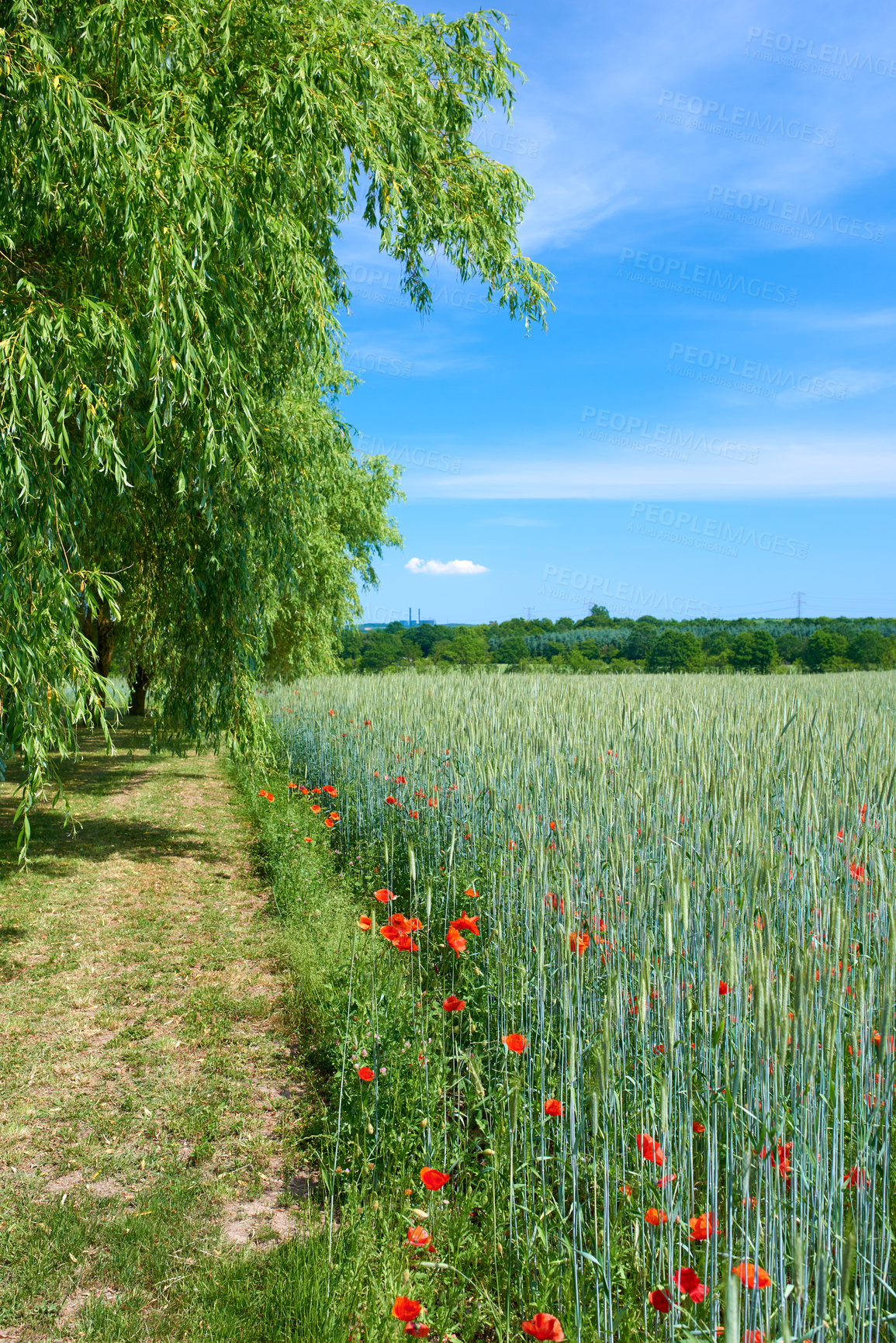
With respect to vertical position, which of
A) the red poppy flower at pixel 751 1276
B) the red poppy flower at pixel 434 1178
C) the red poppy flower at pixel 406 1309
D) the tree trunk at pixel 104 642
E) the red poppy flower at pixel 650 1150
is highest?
the tree trunk at pixel 104 642

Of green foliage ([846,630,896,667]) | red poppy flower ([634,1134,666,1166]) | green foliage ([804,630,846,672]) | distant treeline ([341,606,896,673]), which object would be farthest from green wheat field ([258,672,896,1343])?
green foliage ([804,630,846,672])

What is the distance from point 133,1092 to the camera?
330 cm

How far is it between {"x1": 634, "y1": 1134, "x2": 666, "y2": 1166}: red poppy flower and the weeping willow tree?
3566 millimetres

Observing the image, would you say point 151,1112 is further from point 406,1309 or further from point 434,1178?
point 406,1309

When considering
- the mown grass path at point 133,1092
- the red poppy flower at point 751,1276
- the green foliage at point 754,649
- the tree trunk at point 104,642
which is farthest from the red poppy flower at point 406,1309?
the green foliage at point 754,649

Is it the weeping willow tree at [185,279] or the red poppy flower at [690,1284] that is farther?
the weeping willow tree at [185,279]

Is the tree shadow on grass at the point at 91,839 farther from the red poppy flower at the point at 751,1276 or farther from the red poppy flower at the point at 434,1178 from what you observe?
the red poppy flower at the point at 751,1276

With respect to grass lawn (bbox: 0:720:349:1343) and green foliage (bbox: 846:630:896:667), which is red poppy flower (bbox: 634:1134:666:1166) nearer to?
grass lawn (bbox: 0:720:349:1343)

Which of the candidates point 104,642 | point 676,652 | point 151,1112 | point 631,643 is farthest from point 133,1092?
point 631,643

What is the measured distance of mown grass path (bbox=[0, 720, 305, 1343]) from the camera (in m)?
2.25

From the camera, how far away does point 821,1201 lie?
1522mm

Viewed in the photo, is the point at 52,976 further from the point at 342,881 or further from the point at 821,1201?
the point at 821,1201

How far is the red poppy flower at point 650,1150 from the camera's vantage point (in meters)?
1.67

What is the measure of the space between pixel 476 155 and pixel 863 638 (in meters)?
40.0
